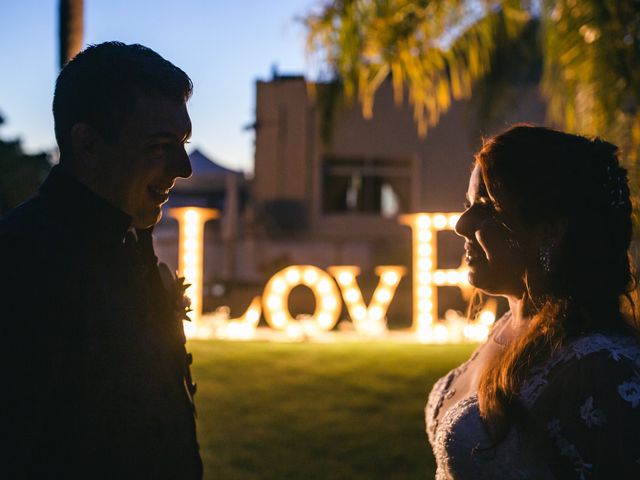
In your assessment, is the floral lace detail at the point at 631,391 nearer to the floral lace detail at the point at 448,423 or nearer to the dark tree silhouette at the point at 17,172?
the floral lace detail at the point at 448,423

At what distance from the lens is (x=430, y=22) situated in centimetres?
662

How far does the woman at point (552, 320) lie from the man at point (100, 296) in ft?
2.83

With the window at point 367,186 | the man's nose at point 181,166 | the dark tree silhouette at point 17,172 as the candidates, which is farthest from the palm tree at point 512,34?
the dark tree silhouette at point 17,172

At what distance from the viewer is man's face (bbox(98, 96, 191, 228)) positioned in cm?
186

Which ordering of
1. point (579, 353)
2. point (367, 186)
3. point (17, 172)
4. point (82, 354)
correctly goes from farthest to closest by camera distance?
point (17, 172) < point (367, 186) < point (579, 353) < point (82, 354)

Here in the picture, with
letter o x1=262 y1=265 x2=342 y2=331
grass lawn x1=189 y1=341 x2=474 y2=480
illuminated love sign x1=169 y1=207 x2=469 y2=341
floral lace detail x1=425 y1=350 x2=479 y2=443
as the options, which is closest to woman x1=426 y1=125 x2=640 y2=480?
floral lace detail x1=425 y1=350 x2=479 y2=443

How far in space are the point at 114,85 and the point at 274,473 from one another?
3.66 meters

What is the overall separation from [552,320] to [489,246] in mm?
307

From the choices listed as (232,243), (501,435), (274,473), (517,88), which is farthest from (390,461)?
(232,243)

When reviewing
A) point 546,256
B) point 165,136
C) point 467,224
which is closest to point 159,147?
point 165,136

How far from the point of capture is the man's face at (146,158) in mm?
1864

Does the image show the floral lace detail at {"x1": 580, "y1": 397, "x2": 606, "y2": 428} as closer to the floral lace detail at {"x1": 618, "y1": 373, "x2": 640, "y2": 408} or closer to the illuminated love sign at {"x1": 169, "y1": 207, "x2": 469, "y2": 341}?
the floral lace detail at {"x1": 618, "y1": 373, "x2": 640, "y2": 408}

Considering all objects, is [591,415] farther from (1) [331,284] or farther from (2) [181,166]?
(1) [331,284]

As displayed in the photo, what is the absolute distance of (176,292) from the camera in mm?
2178
